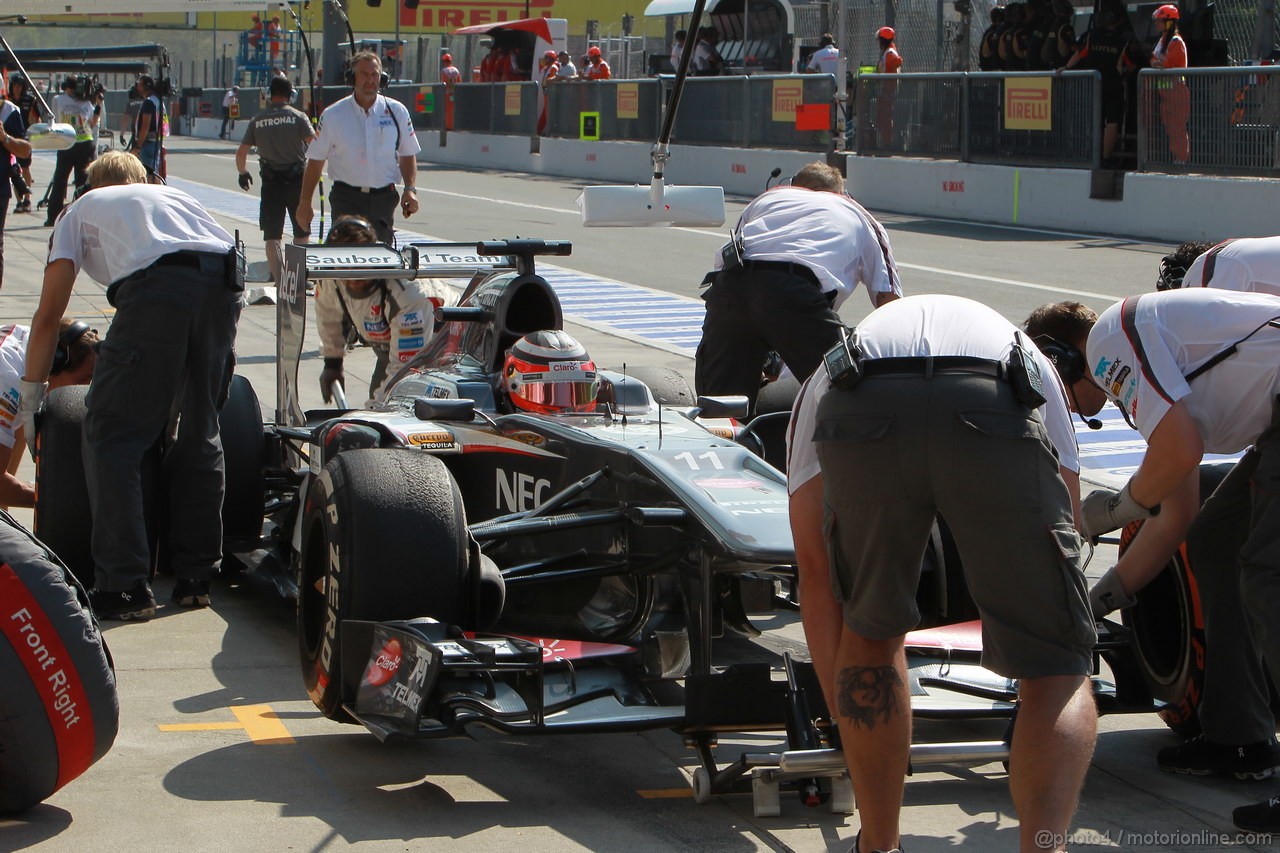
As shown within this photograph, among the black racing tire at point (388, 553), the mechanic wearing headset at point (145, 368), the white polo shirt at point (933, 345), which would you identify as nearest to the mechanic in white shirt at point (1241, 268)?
the white polo shirt at point (933, 345)

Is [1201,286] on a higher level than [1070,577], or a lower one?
higher

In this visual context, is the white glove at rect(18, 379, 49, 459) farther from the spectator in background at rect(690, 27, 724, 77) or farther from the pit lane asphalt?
the spectator in background at rect(690, 27, 724, 77)

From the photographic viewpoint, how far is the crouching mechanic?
812 cm

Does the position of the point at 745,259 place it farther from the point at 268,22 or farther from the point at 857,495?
the point at 268,22

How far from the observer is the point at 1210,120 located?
17.1m

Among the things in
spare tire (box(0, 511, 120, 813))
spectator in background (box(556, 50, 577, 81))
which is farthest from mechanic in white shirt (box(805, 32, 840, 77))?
spare tire (box(0, 511, 120, 813))

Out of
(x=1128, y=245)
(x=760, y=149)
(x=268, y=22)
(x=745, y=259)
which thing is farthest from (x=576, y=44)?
(x=745, y=259)

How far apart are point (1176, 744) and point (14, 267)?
46.7ft

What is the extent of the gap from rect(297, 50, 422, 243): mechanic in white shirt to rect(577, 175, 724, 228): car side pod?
160 inches

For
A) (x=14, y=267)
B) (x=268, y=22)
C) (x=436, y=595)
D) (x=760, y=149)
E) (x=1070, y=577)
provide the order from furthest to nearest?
1. (x=268, y=22)
2. (x=760, y=149)
3. (x=14, y=267)
4. (x=436, y=595)
5. (x=1070, y=577)

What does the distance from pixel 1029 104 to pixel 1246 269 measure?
15.5 metres

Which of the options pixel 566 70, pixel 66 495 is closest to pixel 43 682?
pixel 66 495

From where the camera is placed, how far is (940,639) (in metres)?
4.61

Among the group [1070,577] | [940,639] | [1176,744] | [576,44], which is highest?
[576,44]
